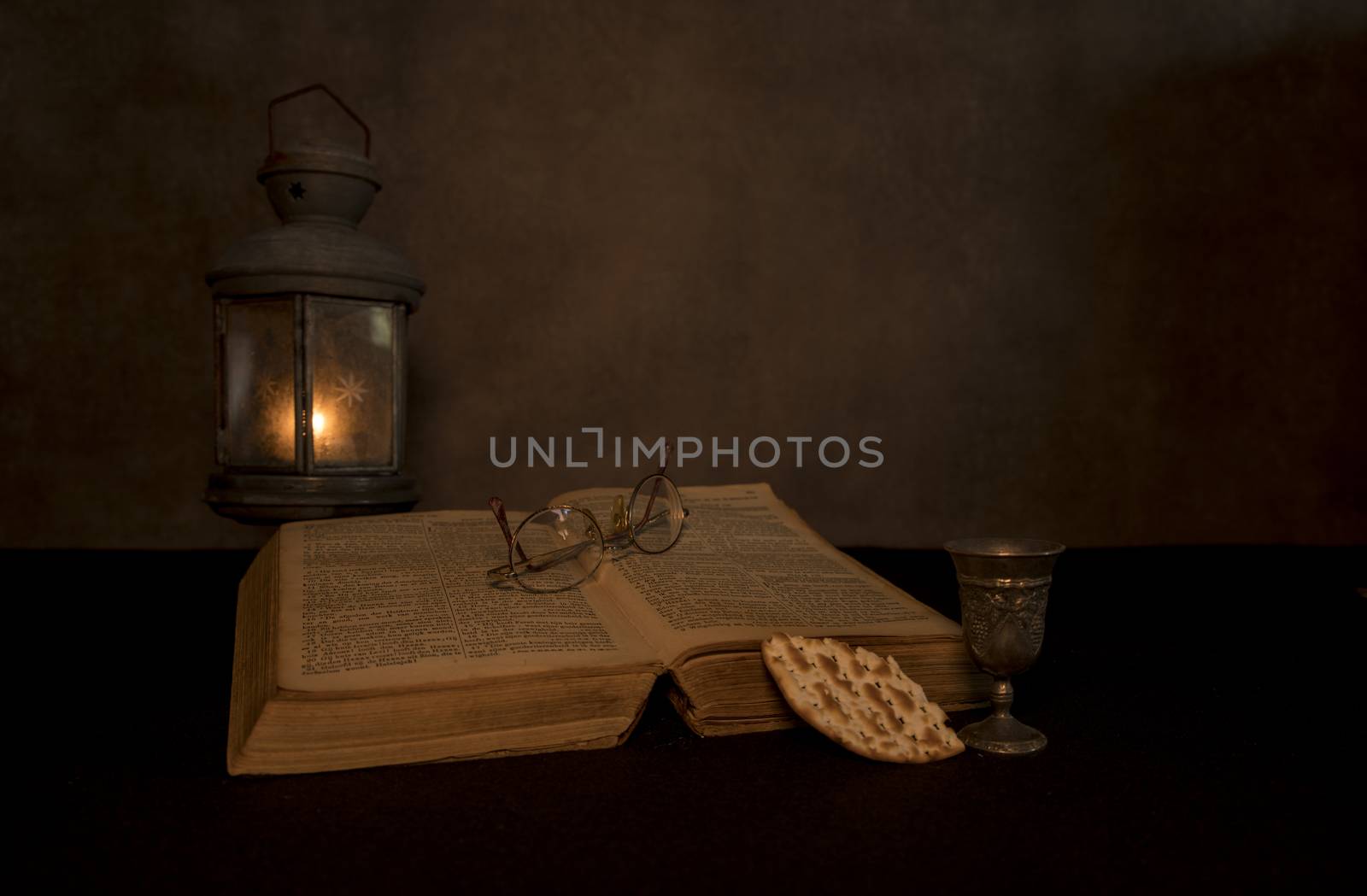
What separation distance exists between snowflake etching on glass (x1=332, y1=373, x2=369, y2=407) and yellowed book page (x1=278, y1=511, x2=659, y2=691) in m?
0.38

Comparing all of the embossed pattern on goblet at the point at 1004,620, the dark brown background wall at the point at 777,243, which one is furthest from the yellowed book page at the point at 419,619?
the dark brown background wall at the point at 777,243

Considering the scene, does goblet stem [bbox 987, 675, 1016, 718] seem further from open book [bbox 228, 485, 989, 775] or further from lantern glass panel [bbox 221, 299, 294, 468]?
lantern glass panel [bbox 221, 299, 294, 468]

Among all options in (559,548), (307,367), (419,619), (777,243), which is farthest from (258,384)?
(777,243)

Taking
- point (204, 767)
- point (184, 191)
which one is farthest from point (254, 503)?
point (184, 191)

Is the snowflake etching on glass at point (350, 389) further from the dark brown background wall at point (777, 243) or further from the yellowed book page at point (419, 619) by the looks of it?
the dark brown background wall at point (777, 243)

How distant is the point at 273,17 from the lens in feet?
8.36

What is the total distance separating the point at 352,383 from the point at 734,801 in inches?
40.6

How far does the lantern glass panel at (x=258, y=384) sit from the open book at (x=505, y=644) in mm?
373

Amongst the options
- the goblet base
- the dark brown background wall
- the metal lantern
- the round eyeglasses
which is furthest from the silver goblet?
the dark brown background wall

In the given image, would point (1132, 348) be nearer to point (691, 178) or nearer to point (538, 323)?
point (691, 178)

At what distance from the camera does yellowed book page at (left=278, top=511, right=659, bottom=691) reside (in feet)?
2.67

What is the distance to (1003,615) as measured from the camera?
83 centimetres

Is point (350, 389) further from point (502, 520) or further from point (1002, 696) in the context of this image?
point (1002, 696)

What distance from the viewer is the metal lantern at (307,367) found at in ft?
4.85
